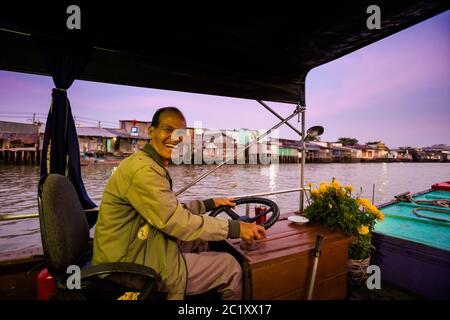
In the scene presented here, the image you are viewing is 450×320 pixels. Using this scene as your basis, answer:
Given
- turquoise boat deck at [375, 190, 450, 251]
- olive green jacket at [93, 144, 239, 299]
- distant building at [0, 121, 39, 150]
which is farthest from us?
distant building at [0, 121, 39, 150]

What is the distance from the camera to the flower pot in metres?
2.49

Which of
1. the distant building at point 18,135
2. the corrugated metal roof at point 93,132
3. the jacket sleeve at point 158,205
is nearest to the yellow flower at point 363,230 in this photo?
the jacket sleeve at point 158,205

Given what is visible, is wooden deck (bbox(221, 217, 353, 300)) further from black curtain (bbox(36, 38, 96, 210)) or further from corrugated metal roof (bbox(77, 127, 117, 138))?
corrugated metal roof (bbox(77, 127, 117, 138))

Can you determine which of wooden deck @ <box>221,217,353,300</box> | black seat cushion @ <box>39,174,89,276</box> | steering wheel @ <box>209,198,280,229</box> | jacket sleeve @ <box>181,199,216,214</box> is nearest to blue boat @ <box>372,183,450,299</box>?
wooden deck @ <box>221,217,353,300</box>

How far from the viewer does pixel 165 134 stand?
1.86 meters

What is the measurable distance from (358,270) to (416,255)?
2.70 feet

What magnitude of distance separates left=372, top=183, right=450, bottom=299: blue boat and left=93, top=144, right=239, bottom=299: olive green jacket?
258 centimetres

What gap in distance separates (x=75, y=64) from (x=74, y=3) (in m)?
0.69

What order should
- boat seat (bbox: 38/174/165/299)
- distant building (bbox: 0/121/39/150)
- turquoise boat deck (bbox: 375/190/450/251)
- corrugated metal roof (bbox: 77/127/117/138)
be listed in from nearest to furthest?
1. boat seat (bbox: 38/174/165/299)
2. turquoise boat deck (bbox: 375/190/450/251)
3. distant building (bbox: 0/121/39/150)
4. corrugated metal roof (bbox: 77/127/117/138)

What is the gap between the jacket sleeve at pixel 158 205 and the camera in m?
1.50

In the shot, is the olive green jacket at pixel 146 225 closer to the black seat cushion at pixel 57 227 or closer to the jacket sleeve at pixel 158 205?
the jacket sleeve at pixel 158 205

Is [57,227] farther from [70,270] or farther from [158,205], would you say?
[158,205]

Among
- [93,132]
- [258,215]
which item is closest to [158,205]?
[258,215]
